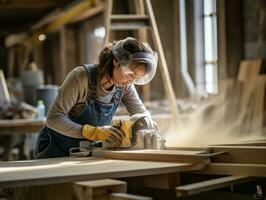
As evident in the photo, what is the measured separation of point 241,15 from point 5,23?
410 inches

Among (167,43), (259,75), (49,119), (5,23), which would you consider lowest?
(49,119)

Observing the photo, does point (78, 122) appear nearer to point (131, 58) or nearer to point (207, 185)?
point (131, 58)

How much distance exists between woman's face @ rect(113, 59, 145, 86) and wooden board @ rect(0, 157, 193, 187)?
60 cm

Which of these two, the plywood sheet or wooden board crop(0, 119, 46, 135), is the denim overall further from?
wooden board crop(0, 119, 46, 135)

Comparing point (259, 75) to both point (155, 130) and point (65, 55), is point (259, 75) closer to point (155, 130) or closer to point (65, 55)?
point (155, 130)

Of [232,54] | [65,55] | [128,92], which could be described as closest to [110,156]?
[128,92]

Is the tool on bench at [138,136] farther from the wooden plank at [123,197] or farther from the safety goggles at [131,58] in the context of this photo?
the wooden plank at [123,197]

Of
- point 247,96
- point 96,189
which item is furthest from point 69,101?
point 247,96

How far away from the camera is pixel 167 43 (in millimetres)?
7914

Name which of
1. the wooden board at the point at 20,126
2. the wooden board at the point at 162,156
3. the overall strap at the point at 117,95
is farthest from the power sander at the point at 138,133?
the wooden board at the point at 20,126

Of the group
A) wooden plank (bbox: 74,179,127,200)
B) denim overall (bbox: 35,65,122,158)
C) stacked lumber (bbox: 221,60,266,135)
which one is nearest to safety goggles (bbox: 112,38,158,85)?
denim overall (bbox: 35,65,122,158)

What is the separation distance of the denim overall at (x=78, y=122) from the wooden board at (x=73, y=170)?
0.62 meters

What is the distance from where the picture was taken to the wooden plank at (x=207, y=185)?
220cm

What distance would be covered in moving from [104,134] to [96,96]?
335 millimetres
